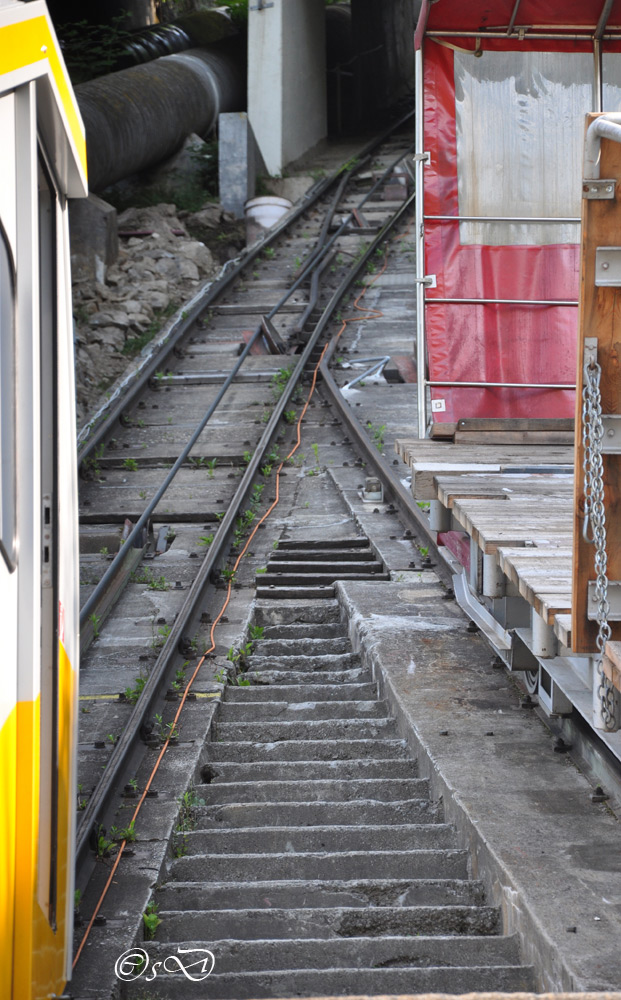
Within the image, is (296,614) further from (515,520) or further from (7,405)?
(7,405)

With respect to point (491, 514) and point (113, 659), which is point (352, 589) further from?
point (491, 514)

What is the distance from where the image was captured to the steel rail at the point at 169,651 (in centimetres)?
429

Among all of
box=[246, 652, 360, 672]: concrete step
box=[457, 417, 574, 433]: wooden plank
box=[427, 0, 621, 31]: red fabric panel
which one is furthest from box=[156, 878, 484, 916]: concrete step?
box=[427, 0, 621, 31]: red fabric panel

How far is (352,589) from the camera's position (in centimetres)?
698

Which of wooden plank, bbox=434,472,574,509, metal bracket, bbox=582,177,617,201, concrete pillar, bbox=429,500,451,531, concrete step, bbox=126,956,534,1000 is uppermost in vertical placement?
metal bracket, bbox=582,177,617,201

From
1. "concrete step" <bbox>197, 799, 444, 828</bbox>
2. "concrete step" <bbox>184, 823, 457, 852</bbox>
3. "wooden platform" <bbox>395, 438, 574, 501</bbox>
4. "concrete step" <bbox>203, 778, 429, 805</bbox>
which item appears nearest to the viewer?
"concrete step" <bbox>184, 823, 457, 852</bbox>

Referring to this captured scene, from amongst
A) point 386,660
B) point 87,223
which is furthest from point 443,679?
point 87,223

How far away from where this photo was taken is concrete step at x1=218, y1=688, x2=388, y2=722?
5531 millimetres

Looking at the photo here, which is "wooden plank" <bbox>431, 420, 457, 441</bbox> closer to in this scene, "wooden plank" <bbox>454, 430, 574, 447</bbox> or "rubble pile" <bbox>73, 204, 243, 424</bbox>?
"wooden plank" <bbox>454, 430, 574, 447</bbox>

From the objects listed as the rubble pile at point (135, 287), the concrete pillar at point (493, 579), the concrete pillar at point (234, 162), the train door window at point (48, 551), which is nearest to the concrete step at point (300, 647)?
the concrete pillar at point (493, 579)

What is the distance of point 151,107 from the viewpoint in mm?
18375

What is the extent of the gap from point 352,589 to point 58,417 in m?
4.06

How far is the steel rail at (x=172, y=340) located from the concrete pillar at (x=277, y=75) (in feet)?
5.35

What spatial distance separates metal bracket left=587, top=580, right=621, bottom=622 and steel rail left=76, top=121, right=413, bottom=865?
84.2 inches
